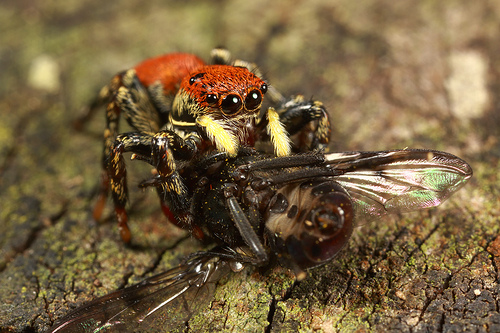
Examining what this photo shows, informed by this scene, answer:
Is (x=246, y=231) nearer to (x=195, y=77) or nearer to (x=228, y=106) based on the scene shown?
(x=228, y=106)

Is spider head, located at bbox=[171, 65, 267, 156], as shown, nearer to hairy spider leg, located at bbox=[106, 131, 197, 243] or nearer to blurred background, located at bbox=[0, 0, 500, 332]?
hairy spider leg, located at bbox=[106, 131, 197, 243]

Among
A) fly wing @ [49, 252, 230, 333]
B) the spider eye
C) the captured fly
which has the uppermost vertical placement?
the spider eye

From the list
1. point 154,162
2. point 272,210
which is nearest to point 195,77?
point 154,162

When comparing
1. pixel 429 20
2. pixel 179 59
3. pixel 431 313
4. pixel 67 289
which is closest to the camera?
pixel 431 313

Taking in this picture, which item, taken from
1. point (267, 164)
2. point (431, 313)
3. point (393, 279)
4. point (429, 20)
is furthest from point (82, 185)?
point (429, 20)

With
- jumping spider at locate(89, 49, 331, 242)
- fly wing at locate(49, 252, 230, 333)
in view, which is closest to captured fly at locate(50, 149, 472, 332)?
fly wing at locate(49, 252, 230, 333)

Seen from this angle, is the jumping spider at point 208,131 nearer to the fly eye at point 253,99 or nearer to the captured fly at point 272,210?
the fly eye at point 253,99

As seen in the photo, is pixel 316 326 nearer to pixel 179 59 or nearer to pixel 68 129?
pixel 179 59
